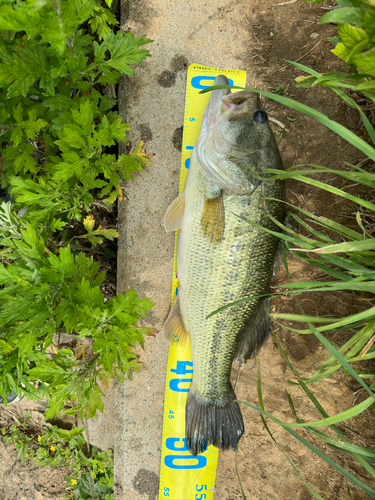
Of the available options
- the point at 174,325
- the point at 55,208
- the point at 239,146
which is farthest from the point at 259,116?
the point at 174,325

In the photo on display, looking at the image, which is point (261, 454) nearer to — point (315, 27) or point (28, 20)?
point (28, 20)

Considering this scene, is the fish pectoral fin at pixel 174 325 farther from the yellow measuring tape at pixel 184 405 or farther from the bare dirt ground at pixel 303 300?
the bare dirt ground at pixel 303 300

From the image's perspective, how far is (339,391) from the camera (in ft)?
9.22

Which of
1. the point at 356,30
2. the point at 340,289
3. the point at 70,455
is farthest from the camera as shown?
the point at 70,455

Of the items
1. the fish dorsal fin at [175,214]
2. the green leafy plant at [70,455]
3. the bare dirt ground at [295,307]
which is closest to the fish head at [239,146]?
the fish dorsal fin at [175,214]

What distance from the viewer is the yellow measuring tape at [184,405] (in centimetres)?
289

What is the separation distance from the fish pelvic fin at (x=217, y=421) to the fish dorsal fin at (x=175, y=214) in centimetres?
138

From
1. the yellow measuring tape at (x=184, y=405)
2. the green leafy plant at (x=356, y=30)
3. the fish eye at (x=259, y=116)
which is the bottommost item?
the yellow measuring tape at (x=184, y=405)

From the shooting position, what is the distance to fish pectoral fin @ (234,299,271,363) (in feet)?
8.57

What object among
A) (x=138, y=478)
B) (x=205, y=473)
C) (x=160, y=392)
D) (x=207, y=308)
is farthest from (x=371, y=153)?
(x=138, y=478)

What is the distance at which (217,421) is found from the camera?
2.64 m

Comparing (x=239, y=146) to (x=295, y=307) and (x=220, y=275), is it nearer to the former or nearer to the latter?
(x=220, y=275)

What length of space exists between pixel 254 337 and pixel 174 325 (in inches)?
26.0

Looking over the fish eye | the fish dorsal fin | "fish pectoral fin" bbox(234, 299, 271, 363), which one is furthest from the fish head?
"fish pectoral fin" bbox(234, 299, 271, 363)
